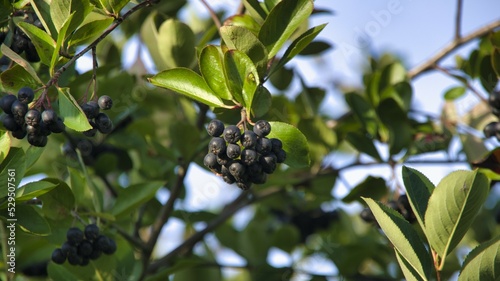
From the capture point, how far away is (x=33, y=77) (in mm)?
1566

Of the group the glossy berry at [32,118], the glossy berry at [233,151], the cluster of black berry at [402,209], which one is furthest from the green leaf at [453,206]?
the glossy berry at [32,118]

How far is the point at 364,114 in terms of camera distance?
2576 mm

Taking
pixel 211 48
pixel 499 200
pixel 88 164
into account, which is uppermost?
pixel 211 48

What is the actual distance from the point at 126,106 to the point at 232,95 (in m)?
1.13

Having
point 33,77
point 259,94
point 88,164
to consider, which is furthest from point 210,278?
point 33,77

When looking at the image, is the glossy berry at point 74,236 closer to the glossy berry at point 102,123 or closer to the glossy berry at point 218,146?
the glossy berry at point 102,123

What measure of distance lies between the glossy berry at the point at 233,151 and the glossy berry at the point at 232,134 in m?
0.01

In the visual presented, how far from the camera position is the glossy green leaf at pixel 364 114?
256cm

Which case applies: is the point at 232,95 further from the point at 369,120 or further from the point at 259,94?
the point at 369,120

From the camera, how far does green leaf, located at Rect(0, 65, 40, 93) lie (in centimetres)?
162

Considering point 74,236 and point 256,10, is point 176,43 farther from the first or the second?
point 74,236

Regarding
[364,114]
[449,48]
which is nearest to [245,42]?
[364,114]

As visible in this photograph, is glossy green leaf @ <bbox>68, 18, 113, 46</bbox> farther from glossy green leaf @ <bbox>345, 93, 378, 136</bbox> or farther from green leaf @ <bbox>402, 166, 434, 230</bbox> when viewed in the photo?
glossy green leaf @ <bbox>345, 93, 378, 136</bbox>

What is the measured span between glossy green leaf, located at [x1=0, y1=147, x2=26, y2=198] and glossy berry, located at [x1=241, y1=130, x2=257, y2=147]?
55cm
